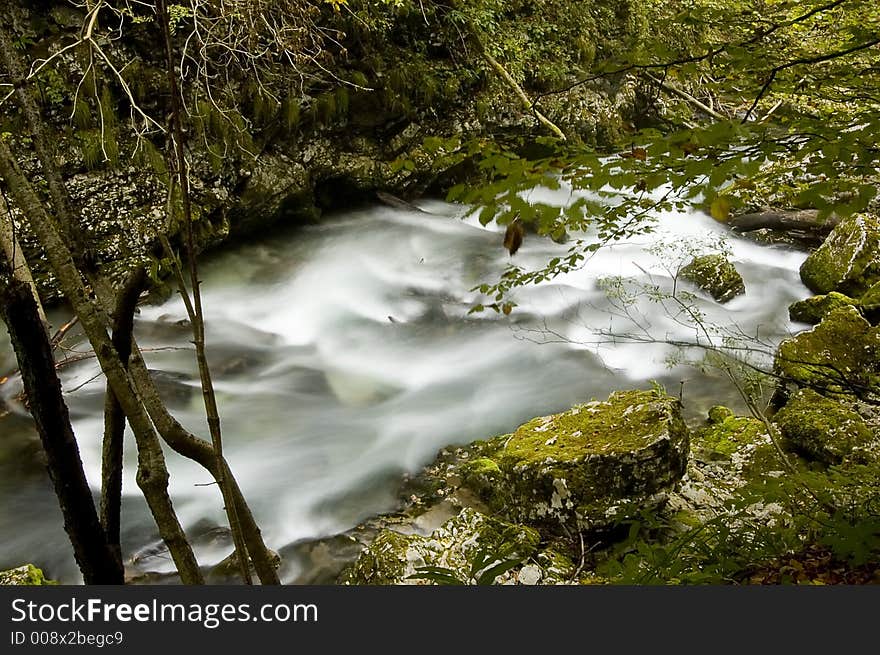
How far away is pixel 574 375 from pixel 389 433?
7.93ft

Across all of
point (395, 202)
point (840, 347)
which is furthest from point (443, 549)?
point (395, 202)

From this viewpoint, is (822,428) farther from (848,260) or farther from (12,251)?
(12,251)

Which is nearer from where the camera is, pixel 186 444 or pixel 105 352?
pixel 105 352

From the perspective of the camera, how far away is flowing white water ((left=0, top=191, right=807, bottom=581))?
5.16 meters

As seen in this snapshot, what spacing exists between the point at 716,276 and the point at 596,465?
18.7 feet

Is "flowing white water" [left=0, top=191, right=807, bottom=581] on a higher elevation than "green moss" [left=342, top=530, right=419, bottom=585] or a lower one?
lower

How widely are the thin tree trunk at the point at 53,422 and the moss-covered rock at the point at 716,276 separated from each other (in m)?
8.14

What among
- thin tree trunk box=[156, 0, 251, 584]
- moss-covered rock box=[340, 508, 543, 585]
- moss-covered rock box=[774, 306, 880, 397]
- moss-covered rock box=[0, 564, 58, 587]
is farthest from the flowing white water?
thin tree trunk box=[156, 0, 251, 584]

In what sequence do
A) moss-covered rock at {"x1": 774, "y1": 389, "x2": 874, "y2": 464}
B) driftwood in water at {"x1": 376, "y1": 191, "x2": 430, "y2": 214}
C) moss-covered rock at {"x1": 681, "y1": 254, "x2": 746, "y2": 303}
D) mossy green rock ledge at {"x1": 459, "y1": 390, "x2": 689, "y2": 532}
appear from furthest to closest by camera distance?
driftwood in water at {"x1": 376, "y1": 191, "x2": 430, "y2": 214}
moss-covered rock at {"x1": 681, "y1": 254, "x2": 746, "y2": 303}
moss-covered rock at {"x1": 774, "y1": 389, "x2": 874, "y2": 464}
mossy green rock ledge at {"x1": 459, "y1": 390, "x2": 689, "y2": 532}

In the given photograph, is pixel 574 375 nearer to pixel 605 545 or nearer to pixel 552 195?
pixel 605 545

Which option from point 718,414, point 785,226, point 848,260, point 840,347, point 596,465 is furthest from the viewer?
point 785,226

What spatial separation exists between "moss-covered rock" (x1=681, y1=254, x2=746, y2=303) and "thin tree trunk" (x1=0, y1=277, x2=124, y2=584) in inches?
320

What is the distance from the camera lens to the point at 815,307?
7465mm

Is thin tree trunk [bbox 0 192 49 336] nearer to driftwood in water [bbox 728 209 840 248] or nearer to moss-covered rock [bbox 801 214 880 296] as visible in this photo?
moss-covered rock [bbox 801 214 880 296]
